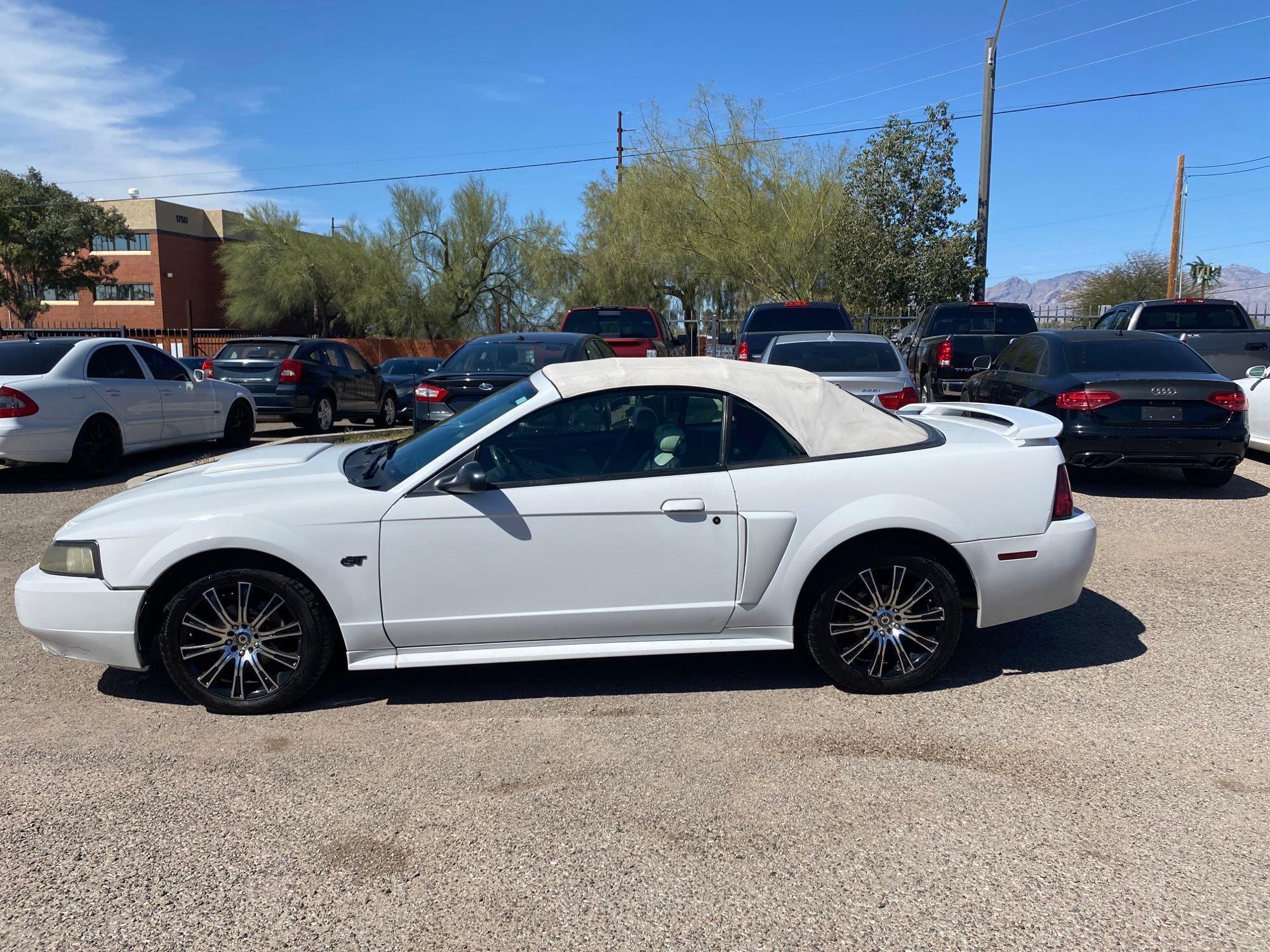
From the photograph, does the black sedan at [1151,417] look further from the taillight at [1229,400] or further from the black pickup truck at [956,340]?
the black pickup truck at [956,340]

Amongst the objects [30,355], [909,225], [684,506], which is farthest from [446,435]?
[909,225]

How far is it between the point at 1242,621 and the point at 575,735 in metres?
3.96

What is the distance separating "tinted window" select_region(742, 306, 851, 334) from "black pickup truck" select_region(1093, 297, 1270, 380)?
3903mm

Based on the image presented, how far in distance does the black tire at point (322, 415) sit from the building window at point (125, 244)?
4703 cm

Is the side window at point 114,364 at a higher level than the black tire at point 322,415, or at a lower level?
higher

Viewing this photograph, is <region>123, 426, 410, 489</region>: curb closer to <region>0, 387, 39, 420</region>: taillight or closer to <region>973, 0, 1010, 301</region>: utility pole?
<region>0, 387, 39, 420</region>: taillight

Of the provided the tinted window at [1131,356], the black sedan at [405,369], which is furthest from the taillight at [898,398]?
the black sedan at [405,369]

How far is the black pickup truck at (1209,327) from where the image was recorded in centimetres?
1318

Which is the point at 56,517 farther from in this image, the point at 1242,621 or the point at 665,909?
the point at 1242,621

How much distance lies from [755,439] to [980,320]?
46.8 ft

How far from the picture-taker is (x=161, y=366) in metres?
11.8

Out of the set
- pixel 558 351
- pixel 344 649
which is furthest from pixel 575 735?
pixel 558 351

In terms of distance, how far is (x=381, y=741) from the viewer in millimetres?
4117

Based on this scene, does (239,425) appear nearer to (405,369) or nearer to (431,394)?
(431,394)
